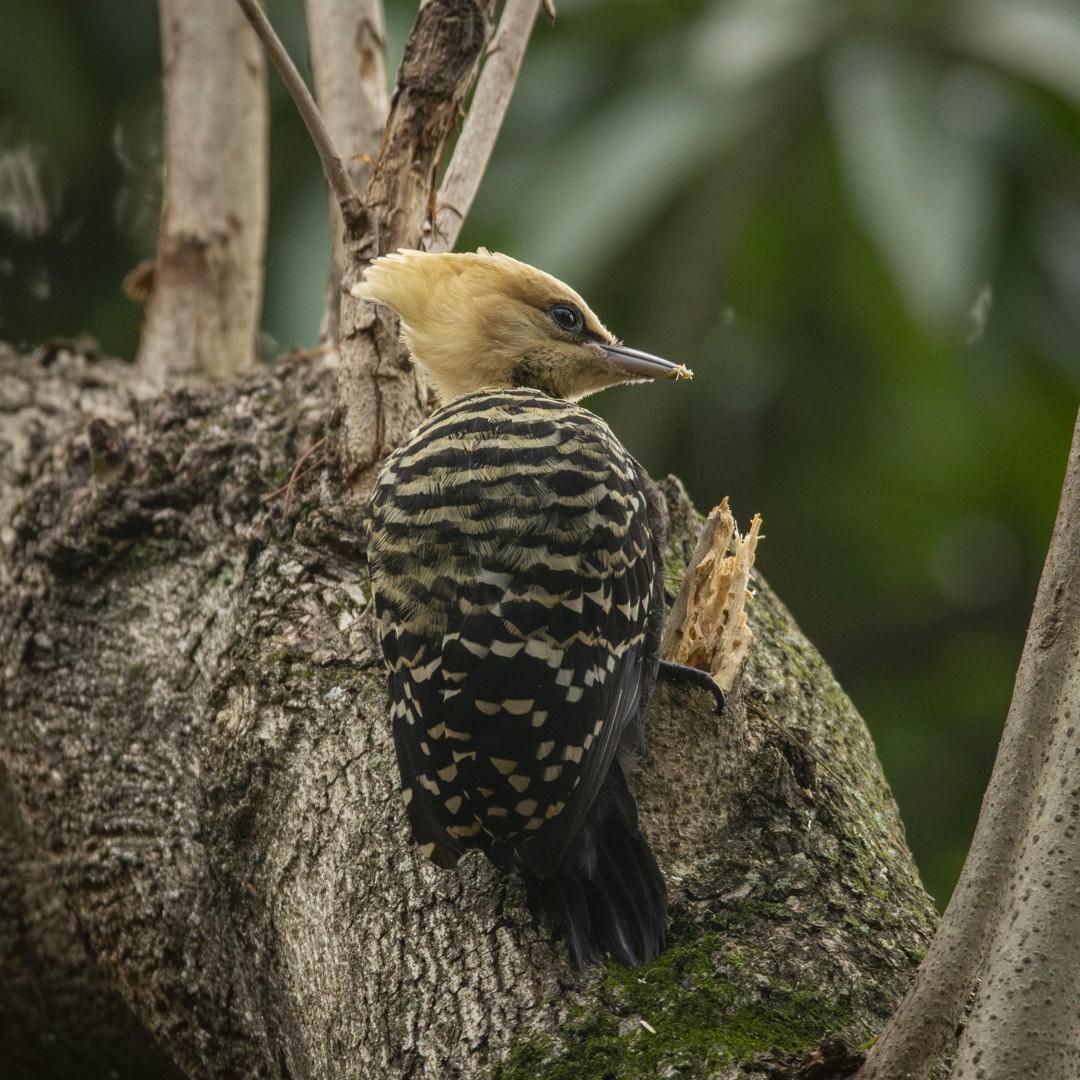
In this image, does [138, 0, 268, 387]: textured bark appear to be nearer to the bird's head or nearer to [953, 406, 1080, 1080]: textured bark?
the bird's head

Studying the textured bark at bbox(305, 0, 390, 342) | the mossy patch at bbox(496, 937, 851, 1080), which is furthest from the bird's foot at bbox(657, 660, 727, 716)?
the textured bark at bbox(305, 0, 390, 342)

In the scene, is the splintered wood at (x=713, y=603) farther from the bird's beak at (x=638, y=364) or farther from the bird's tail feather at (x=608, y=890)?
the bird's beak at (x=638, y=364)

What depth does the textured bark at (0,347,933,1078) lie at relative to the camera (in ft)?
9.17

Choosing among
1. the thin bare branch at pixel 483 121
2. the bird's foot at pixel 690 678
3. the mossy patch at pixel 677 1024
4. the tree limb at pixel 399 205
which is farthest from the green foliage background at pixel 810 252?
the mossy patch at pixel 677 1024

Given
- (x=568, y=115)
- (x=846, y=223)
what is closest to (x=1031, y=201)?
(x=846, y=223)

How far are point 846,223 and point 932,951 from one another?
34.5 feet

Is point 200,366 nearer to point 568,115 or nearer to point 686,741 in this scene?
point 686,741

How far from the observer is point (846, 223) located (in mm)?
11992

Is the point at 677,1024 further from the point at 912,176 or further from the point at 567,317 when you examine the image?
the point at 912,176

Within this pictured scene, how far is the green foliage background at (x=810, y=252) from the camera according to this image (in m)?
8.98

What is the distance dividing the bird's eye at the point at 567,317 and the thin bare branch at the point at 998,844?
6.91ft

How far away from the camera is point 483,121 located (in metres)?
4.46

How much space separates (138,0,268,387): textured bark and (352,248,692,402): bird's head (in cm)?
193

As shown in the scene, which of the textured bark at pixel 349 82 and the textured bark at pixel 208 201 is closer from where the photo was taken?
the textured bark at pixel 349 82
